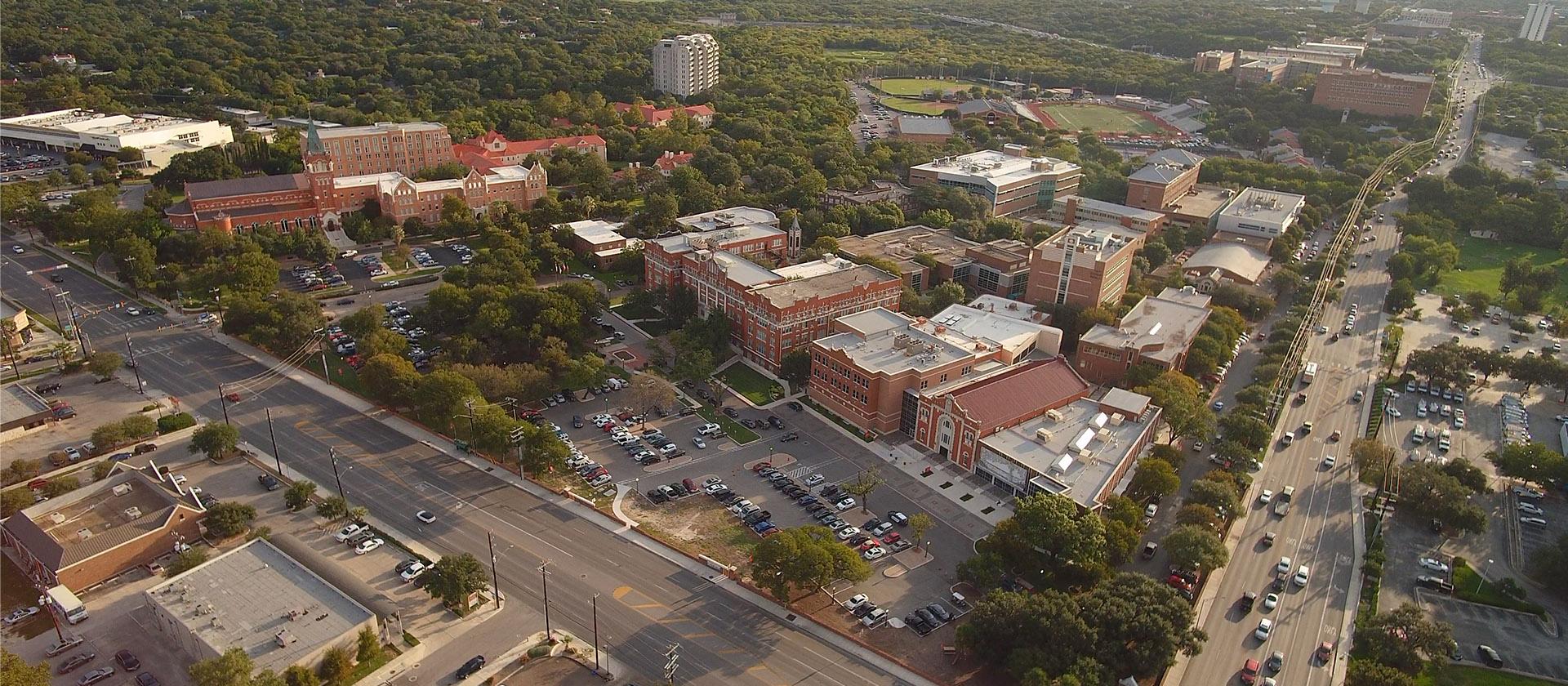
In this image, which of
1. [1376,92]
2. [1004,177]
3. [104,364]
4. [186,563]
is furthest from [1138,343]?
[1376,92]

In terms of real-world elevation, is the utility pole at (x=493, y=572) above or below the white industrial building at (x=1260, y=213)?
below

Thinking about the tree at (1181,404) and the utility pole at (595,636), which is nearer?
→ the utility pole at (595,636)

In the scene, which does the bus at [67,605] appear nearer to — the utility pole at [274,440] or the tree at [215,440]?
the tree at [215,440]

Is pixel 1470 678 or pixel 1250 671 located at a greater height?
pixel 1250 671

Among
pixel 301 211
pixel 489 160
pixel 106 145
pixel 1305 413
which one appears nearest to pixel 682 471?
pixel 1305 413

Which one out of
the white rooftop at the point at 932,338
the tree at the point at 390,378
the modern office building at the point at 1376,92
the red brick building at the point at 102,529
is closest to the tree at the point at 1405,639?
the white rooftop at the point at 932,338

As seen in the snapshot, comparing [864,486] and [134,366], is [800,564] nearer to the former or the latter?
[864,486]
